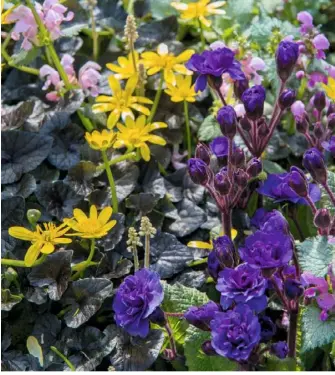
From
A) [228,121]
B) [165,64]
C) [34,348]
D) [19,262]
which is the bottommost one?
[34,348]

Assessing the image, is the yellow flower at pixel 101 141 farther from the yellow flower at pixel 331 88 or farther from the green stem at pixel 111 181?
the yellow flower at pixel 331 88

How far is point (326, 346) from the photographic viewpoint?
1417 mm

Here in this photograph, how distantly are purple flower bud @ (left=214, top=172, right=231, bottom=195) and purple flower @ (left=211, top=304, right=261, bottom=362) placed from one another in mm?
222

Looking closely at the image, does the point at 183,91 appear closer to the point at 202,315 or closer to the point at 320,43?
the point at 320,43

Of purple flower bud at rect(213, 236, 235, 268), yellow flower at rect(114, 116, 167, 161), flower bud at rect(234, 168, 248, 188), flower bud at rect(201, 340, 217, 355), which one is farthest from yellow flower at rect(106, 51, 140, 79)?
flower bud at rect(201, 340, 217, 355)

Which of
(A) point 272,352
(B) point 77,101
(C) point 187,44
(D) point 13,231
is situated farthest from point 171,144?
(A) point 272,352

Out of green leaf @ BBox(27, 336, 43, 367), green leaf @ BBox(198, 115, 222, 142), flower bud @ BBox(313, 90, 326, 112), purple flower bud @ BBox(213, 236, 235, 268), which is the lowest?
green leaf @ BBox(27, 336, 43, 367)

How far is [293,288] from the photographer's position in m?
1.26

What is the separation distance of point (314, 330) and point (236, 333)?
19 cm

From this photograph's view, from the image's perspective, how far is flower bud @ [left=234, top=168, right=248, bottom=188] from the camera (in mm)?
1369

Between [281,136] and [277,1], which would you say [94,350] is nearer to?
[281,136]

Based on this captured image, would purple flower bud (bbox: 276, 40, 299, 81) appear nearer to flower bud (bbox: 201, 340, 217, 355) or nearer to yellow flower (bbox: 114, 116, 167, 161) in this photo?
yellow flower (bbox: 114, 116, 167, 161)

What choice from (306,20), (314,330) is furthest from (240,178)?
(306,20)

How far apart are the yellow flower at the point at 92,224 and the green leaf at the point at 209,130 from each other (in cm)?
37
